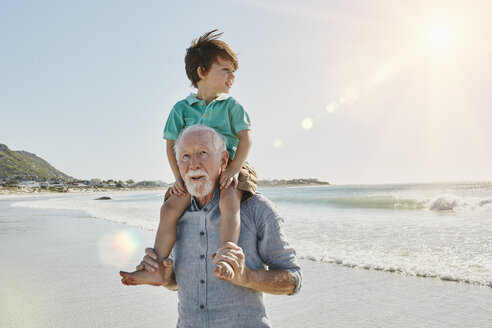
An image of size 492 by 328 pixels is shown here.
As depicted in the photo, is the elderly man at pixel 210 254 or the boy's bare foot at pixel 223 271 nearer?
the boy's bare foot at pixel 223 271

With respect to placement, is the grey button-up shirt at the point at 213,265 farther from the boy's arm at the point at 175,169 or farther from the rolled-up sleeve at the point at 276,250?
the boy's arm at the point at 175,169

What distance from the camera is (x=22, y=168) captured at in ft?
376

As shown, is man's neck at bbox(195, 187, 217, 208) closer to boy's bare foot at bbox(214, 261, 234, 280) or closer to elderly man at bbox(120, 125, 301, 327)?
elderly man at bbox(120, 125, 301, 327)

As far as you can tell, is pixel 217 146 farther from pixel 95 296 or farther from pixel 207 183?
pixel 95 296

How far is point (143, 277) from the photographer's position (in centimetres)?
192

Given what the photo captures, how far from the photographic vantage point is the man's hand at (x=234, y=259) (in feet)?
5.26

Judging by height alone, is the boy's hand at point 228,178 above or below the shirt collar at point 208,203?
above

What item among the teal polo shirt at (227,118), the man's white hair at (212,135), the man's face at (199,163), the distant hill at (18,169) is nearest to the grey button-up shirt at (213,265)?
Answer: the man's face at (199,163)

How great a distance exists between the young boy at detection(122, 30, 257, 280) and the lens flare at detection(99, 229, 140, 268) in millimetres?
5626

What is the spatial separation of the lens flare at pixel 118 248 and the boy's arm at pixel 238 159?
5816mm

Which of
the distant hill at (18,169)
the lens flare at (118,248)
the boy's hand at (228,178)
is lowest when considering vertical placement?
the lens flare at (118,248)

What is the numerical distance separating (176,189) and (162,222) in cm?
17

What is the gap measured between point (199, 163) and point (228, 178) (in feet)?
0.51

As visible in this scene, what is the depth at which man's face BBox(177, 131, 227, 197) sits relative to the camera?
1.94 meters
